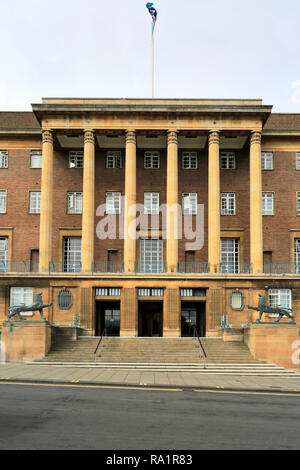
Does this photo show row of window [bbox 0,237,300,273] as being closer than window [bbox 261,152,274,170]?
Yes

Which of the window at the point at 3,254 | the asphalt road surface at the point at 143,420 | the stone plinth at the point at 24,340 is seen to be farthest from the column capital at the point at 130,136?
the asphalt road surface at the point at 143,420

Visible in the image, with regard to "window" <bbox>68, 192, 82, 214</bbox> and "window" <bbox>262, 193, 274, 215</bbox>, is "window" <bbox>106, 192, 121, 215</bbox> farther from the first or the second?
"window" <bbox>262, 193, 274, 215</bbox>

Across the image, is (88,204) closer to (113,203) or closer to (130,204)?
(130,204)

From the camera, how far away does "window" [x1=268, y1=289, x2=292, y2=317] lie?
128 feet

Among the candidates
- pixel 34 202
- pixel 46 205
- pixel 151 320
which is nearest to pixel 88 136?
pixel 46 205

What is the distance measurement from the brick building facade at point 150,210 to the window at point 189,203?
92mm

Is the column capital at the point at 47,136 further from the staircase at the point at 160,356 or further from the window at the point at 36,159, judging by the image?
the staircase at the point at 160,356

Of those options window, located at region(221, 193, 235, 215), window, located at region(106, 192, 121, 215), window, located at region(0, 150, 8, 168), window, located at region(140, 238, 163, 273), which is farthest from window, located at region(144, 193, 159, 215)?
window, located at region(0, 150, 8, 168)

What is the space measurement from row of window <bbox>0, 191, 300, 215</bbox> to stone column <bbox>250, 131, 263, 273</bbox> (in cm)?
363

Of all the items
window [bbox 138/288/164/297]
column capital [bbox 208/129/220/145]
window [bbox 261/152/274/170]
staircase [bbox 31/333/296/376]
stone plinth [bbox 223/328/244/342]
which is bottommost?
staircase [bbox 31/333/296/376]

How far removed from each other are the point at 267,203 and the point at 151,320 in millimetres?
13986

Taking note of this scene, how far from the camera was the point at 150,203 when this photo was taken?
43.5 meters

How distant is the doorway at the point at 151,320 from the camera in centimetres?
4175
